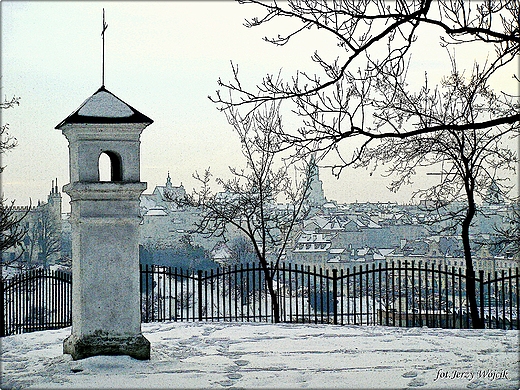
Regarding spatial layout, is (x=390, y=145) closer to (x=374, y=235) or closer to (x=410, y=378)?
(x=410, y=378)

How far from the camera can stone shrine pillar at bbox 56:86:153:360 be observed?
25.8 ft

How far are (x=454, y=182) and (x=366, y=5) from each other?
29.6 ft

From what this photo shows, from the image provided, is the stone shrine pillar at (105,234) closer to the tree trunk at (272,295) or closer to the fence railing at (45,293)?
the fence railing at (45,293)

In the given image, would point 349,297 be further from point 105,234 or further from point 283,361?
point 105,234

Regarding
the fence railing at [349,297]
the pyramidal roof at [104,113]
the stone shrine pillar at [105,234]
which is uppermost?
the pyramidal roof at [104,113]

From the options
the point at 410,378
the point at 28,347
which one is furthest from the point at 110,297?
the point at 410,378

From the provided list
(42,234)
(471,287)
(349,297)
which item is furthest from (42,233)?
(471,287)

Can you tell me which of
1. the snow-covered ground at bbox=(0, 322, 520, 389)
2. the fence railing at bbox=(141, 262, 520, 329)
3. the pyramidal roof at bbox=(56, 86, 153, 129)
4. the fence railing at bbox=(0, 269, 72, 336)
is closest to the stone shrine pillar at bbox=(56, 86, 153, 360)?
the pyramidal roof at bbox=(56, 86, 153, 129)

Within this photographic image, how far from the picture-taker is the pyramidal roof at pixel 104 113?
7879 mm

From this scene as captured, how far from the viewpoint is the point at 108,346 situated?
7875 millimetres

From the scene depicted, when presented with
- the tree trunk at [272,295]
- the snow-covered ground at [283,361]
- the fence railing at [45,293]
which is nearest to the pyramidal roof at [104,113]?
the snow-covered ground at [283,361]

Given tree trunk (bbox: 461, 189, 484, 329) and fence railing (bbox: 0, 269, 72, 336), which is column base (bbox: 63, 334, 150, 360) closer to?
fence railing (bbox: 0, 269, 72, 336)

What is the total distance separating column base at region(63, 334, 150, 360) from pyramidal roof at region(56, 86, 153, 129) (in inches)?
105

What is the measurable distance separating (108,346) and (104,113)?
114 inches
